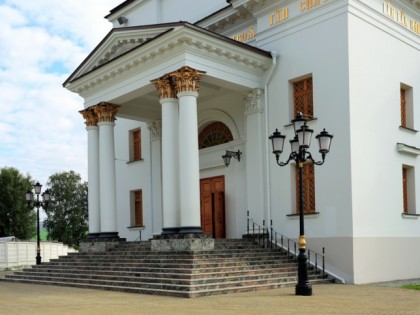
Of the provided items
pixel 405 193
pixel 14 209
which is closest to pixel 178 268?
pixel 405 193

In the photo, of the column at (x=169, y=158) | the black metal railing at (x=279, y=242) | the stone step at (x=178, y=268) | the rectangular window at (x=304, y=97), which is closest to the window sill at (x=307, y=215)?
the black metal railing at (x=279, y=242)

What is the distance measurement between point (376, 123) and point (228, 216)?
281 inches

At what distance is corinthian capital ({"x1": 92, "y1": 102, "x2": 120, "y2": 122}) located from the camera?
2262 cm

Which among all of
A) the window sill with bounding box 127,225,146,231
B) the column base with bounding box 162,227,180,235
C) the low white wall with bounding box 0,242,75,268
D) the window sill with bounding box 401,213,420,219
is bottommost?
the low white wall with bounding box 0,242,75,268

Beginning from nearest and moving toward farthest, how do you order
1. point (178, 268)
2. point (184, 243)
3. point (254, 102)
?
point (178, 268), point (184, 243), point (254, 102)

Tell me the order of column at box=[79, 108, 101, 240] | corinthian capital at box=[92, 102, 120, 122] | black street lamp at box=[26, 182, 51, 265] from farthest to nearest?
black street lamp at box=[26, 182, 51, 265] < column at box=[79, 108, 101, 240] < corinthian capital at box=[92, 102, 120, 122]

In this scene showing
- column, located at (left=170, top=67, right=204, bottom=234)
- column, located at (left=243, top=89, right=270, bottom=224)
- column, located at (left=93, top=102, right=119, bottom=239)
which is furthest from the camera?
column, located at (left=93, top=102, right=119, bottom=239)

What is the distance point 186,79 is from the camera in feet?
60.9

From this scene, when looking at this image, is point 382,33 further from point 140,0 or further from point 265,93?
point 140,0

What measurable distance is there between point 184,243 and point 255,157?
5152mm

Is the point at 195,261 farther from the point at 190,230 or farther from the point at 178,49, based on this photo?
the point at 178,49

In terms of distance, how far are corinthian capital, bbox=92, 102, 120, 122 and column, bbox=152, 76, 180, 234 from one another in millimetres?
3900

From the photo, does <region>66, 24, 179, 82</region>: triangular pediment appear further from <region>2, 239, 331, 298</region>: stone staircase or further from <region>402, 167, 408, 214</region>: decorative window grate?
<region>402, 167, 408, 214</region>: decorative window grate

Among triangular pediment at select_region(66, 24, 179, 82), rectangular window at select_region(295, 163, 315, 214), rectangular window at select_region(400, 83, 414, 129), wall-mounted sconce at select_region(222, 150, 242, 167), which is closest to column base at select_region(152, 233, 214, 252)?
rectangular window at select_region(295, 163, 315, 214)
